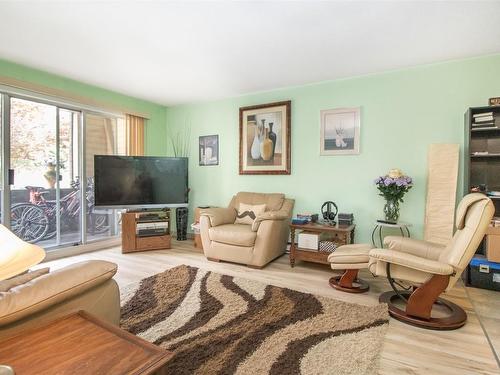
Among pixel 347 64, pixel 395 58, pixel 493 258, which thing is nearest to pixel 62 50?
pixel 347 64

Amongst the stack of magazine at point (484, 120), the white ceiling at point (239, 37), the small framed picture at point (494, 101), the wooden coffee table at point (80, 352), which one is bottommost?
the wooden coffee table at point (80, 352)

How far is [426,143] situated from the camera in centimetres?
315

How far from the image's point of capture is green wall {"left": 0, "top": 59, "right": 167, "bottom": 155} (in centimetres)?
318

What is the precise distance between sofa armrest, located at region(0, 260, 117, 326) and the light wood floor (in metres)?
1.44

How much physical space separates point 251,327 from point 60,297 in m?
1.26

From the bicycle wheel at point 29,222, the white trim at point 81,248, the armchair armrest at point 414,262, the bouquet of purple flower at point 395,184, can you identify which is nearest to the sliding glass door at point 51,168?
the bicycle wheel at point 29,222

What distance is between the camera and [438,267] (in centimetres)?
185

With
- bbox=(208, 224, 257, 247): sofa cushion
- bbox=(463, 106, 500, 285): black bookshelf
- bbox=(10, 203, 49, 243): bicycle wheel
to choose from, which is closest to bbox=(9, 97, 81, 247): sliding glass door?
bbox=(10, 203, 49, 243): bicycle wheel

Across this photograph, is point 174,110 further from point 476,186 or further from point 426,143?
point 476,186

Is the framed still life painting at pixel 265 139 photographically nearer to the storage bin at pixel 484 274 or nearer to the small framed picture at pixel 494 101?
the small framed picture at pixel 494 101

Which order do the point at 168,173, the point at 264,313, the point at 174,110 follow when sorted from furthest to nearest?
1. the point at 174,110
2. the point at 168,173
3. the point at 264,313

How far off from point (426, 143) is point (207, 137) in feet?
10.6

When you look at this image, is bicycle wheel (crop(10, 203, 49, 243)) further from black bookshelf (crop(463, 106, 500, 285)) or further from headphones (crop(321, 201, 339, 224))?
black bookshelf (crop(463, 106, 500, 285))

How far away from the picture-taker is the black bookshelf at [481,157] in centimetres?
277
